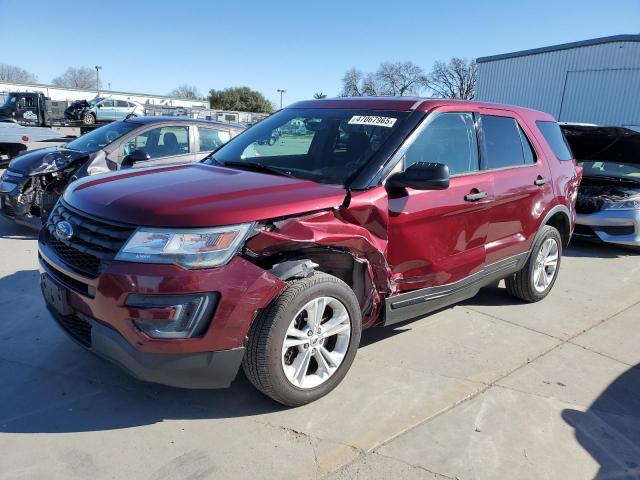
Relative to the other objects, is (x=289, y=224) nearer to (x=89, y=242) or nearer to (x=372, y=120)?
(x=89, y=242)

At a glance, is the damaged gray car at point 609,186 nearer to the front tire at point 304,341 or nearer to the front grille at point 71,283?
the front tire at point 304,341

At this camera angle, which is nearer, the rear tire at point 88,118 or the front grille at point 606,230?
the front grille at point 606,230

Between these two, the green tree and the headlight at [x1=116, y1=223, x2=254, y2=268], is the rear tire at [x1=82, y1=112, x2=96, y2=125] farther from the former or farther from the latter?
the green tree

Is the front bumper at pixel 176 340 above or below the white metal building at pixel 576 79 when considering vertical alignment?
below

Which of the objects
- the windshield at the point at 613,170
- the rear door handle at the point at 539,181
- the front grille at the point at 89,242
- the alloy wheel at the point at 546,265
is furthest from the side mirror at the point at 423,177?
the windshield at the point at 613,170

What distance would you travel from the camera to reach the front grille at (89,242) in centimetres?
261

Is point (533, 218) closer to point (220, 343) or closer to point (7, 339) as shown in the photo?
point (220, 343)

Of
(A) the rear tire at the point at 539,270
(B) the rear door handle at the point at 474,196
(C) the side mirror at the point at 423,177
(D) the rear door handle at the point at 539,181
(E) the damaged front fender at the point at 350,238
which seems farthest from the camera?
(A) the rear tire at the point at 539,270

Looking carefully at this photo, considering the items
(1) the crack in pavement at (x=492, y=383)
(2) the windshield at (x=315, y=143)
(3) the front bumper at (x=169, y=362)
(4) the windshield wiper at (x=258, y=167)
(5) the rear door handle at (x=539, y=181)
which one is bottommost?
(1) the crack in pavement at (x=492, y=383)

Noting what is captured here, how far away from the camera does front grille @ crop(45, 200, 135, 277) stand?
2609mm

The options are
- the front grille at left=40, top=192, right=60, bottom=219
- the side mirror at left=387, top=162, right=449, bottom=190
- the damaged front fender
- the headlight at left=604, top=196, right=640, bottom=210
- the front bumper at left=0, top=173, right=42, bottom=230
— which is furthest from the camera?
the headlight at left=604, top=196, right=640, bottom=210

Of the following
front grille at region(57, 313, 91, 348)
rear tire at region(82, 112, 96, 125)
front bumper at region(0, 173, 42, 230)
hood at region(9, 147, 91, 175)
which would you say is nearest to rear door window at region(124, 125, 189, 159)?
hood at region(9, 147, 91, 175)

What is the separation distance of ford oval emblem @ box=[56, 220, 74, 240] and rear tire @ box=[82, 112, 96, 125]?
1442 inches

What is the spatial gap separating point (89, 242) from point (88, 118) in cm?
3763
